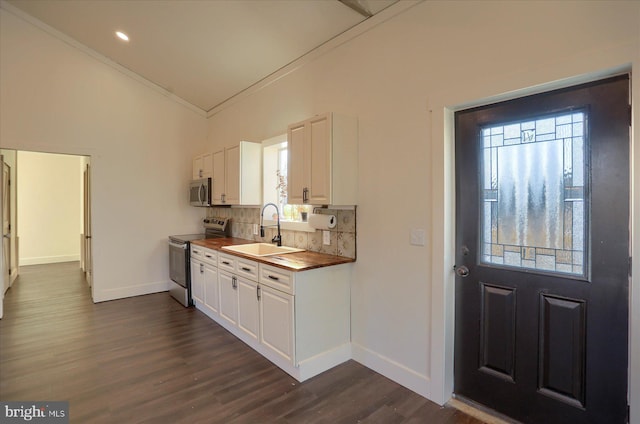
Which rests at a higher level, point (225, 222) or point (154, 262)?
point (225, 222)

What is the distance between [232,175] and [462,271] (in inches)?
117

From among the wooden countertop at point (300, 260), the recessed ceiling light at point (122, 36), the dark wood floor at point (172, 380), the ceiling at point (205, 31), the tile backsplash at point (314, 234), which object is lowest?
the dark wood floor at point (172, 380)

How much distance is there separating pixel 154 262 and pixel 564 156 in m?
5.24

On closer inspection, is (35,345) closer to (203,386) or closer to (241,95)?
(203,386)

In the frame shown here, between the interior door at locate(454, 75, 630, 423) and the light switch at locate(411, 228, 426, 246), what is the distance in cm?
23

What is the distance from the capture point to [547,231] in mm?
1866

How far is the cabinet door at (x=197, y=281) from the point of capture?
158 inches

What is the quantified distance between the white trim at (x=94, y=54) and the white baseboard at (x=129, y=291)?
2873mm

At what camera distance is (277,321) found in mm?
2666

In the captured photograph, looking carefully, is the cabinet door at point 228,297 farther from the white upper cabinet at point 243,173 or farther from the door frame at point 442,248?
the door frame at point 442,248

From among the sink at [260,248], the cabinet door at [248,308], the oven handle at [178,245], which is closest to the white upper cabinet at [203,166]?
the oven handle at [178,245]

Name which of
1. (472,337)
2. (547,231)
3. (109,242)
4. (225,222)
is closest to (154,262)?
(109,242)

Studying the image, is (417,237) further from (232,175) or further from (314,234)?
(232,175)

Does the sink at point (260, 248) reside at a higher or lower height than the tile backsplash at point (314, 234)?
lower
